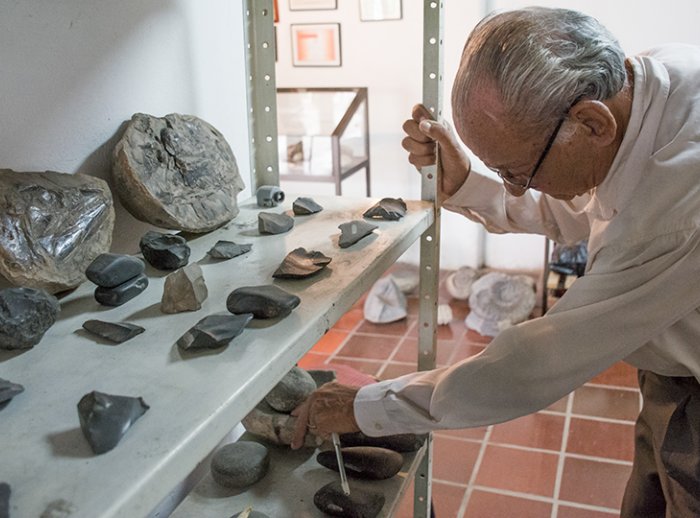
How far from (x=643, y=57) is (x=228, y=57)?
797 millimetres

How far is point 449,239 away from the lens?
4.05m

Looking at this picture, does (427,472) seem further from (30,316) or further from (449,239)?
(449,239)

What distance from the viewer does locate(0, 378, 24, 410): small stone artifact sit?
0.68 metres

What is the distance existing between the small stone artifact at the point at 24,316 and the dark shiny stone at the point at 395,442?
74 cm

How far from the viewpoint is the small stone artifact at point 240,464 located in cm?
131

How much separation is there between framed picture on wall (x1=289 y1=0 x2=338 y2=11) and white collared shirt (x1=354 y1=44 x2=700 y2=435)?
9.95 feet

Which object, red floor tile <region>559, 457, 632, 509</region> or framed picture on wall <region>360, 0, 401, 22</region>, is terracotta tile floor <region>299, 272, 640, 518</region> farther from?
framed picture on wall <region>360, 0, 401, 22</region>

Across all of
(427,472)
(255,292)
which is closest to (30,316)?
(255,292)

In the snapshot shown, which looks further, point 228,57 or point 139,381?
point 228,57

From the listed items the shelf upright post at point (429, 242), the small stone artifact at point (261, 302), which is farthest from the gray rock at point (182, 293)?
the shelf upright post at point (429, 242)

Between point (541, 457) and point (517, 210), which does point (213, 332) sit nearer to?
point (517, 210)

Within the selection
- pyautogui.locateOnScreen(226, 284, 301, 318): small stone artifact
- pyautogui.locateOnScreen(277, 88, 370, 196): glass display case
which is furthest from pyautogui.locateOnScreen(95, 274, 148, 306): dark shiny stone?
pyautogui.locateOnScreen(277, 88, 370, 196): glass display case

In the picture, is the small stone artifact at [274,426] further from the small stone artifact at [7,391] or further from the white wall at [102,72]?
the small stone artifact at [7,391]

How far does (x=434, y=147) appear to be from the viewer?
137cm
